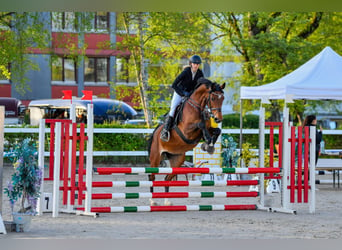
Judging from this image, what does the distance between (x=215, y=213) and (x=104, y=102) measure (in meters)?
20.2

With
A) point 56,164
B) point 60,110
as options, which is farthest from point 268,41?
point 56,164

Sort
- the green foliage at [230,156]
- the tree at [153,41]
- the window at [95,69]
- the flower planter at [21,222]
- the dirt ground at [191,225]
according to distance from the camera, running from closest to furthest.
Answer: the dirt ground at [191,225]
the flower planter at [21,222]
the green foliage at [230,156]
the tree at [153,41]
the window at [95,69]

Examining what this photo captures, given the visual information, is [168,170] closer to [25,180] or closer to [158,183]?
[158,183]

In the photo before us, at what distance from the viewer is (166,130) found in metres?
10.8

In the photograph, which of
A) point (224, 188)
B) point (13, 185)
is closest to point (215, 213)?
point (13, 185)

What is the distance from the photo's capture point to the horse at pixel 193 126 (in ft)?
33.3

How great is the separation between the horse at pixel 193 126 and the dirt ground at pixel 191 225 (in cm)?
102

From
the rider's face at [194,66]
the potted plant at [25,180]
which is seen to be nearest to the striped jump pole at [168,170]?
the potted plant at [25,180]

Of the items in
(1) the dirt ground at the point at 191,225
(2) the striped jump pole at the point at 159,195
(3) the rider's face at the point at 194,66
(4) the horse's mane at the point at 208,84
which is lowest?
(1) the dirt ground at the point at 191,225

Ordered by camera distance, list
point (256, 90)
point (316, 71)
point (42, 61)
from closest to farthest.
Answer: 1. point (316, 71)
2. point (256, 90)
3. point (42, 61)

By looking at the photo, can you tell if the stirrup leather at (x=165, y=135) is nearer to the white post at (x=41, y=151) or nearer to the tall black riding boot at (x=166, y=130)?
the tall black riding boot at (x=166, y=130)

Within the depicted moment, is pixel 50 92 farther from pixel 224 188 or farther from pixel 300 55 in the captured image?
pixel 224 188

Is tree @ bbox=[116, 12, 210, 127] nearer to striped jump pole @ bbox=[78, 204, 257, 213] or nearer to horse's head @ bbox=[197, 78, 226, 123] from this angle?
horse's head @ bbox=[197, 78, 226, 123]

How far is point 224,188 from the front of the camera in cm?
1433
